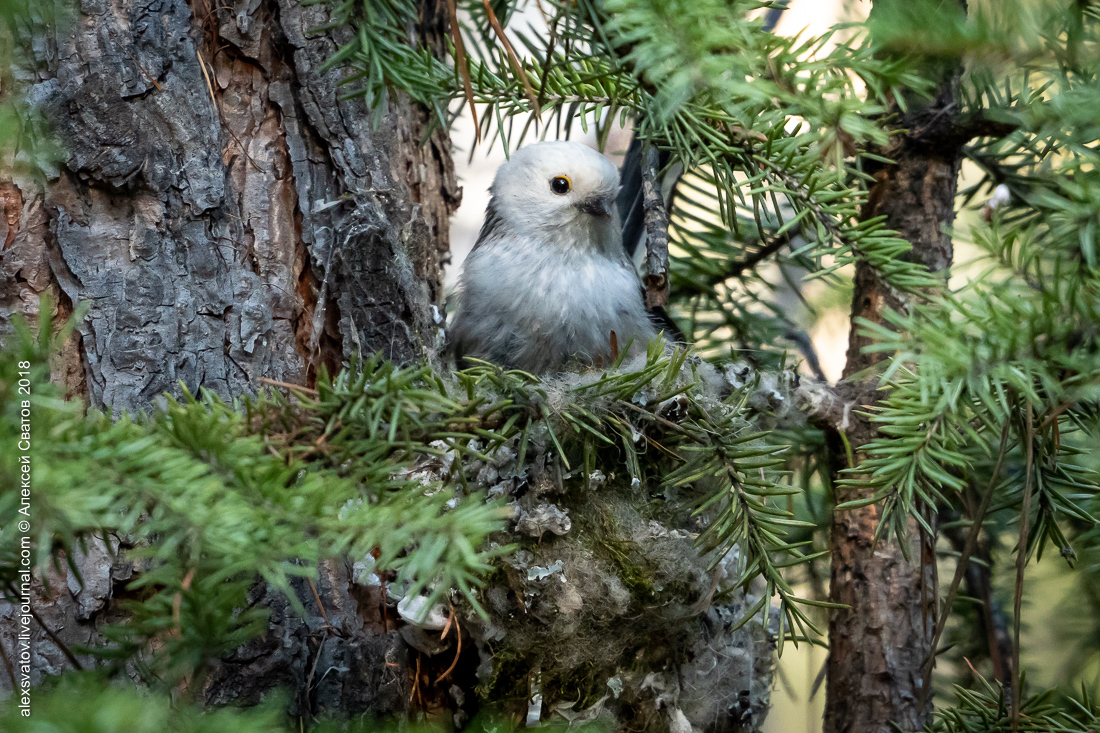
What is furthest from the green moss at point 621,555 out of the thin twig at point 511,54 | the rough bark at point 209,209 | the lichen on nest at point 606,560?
the thin twig at point 511,54

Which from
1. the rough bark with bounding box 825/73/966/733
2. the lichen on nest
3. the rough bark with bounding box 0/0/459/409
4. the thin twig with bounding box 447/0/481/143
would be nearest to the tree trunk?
the rough bark with bounding box 0/0/459/409

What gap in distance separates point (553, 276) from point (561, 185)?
21cm

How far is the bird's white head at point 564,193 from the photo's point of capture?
5.37 ft

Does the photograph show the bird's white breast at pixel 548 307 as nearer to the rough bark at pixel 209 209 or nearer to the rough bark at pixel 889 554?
the rough bark at pixel 209 209

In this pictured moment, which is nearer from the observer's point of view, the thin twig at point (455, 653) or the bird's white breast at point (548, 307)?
the thin twig at point (455, 653)

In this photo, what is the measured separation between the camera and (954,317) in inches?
29.6

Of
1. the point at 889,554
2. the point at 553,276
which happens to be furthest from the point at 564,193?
the point at 889,554

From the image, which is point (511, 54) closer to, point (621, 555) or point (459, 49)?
point (459, 49)

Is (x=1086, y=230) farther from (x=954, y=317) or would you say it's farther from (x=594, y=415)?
(x=594, y=415)

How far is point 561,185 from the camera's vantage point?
65.7 inches

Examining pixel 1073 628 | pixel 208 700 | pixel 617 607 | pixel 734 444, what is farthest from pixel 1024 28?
pixel 1073 628

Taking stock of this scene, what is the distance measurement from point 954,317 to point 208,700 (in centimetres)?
103

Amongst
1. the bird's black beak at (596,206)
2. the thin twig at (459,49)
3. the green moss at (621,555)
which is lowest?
the green moss at (621,555)

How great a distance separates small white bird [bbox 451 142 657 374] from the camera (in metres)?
1.56
